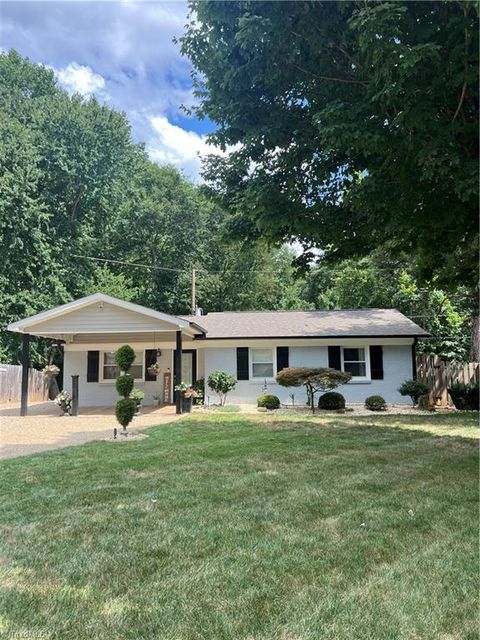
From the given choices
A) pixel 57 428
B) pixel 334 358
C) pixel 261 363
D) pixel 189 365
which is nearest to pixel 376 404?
pixel 334 358

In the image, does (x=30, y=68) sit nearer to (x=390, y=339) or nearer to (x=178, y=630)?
(x=390, y=339)

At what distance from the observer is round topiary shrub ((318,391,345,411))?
14.9m

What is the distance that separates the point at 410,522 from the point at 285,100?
5489 mm

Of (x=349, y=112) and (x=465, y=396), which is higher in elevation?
(x=349, y=112)

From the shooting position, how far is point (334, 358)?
55.3ft

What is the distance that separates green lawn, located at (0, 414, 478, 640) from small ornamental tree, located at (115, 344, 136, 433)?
7.49 ft

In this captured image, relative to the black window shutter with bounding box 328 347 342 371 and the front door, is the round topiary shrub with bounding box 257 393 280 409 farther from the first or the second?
the front door

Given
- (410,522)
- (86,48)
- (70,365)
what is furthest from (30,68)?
(410,522)

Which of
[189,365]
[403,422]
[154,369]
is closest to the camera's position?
→ [403,422]

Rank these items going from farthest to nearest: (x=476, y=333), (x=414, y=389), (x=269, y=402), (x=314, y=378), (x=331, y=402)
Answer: (x=476, y=333), (x=414, y=389), (x=269, y=402), (x=331, y=402), (x=314, y=378)

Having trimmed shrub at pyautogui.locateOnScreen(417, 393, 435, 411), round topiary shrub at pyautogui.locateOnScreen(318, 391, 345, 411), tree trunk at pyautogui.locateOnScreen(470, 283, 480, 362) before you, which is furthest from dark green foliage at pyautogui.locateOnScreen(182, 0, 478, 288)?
tree trunk at pyautogui.locateOnScreen(470, 283, 480, 362)

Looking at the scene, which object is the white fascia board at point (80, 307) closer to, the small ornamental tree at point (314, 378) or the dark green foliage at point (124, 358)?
the small ornamental tree at point (314, 378)

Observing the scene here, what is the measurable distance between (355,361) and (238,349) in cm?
419

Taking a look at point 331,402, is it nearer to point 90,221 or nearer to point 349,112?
point 349,112
